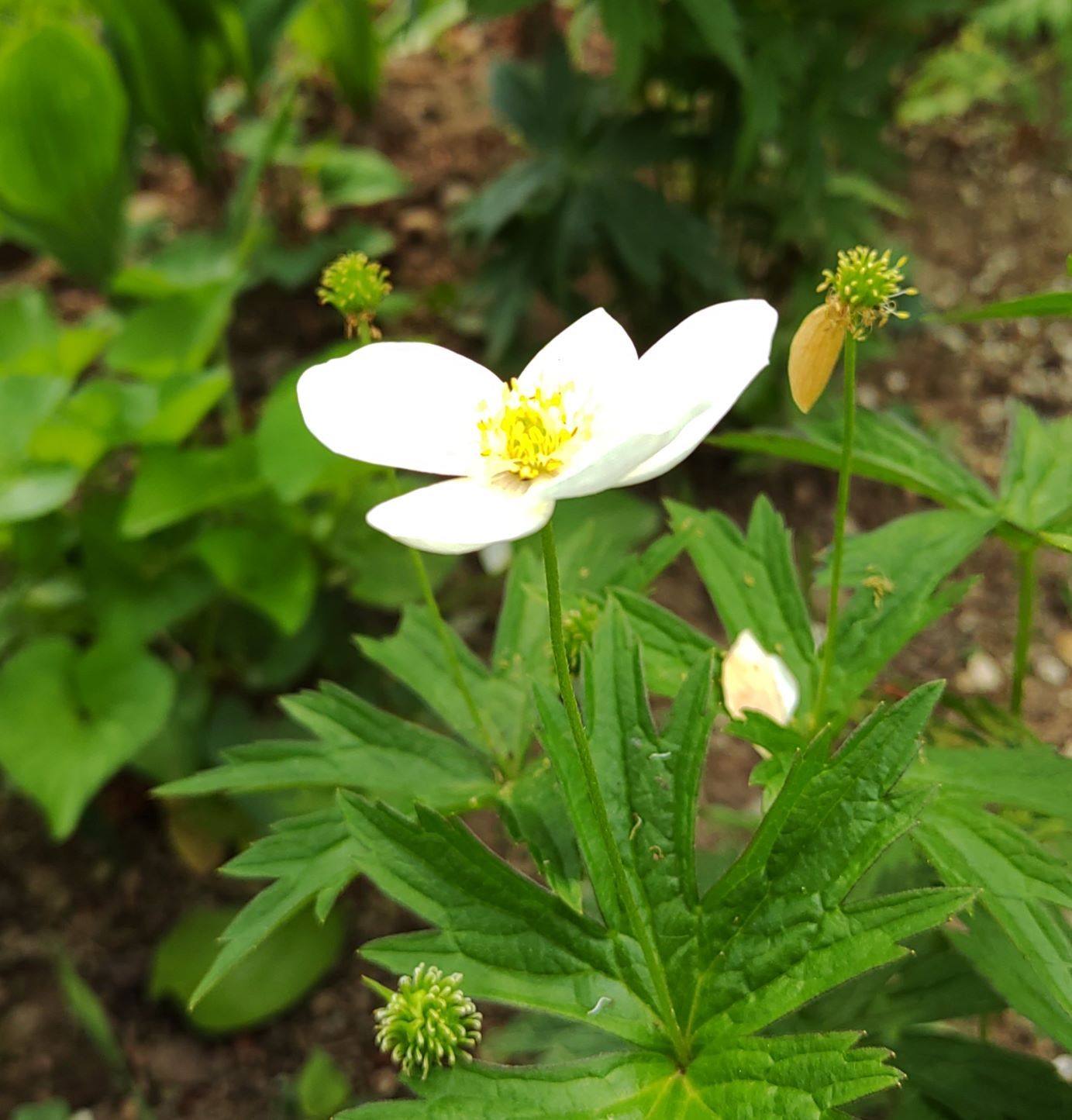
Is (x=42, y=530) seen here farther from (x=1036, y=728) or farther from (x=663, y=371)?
(x=1036, y=728)

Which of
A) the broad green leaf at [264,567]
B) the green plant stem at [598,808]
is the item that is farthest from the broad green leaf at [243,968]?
the green plant stem at [598,808]

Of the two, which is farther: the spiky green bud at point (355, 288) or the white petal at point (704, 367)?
the spiky green bud at point (355, 288)

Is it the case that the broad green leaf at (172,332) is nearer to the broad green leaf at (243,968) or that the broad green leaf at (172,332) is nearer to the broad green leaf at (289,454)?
the broad green leaf at (289,454)

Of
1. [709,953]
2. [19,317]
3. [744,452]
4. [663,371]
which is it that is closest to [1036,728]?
[744,452]

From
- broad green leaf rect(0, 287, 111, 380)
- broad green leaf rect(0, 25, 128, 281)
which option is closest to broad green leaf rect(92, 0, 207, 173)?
broad green leaf rect(0, 25, 128, 281)

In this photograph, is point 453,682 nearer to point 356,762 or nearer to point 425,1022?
point 356,762

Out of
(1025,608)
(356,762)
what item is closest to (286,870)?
(356,762)

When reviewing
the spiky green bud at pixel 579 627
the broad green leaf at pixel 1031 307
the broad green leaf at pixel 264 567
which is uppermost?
the broad green leaf at pixel 1031 307
